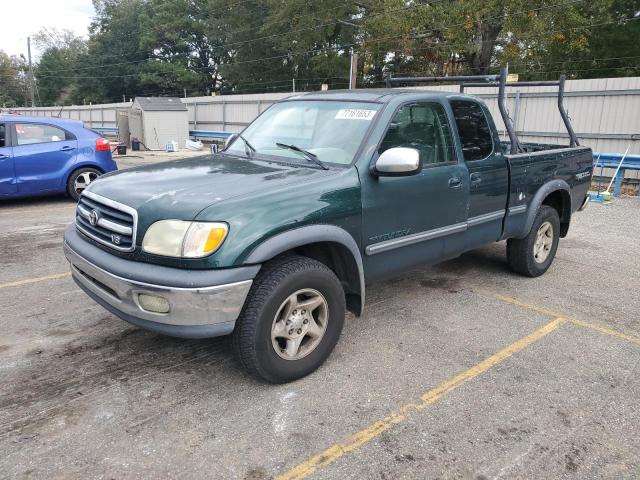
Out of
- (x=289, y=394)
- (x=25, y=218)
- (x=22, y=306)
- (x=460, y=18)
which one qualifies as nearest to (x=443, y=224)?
(x=289, y=394)

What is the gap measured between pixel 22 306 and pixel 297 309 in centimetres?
275

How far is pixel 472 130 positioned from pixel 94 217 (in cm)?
310

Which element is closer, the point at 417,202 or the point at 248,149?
the point at 417,202

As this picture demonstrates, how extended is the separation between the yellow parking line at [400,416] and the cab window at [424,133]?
60.3 inches

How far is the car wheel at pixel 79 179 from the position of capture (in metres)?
9.23

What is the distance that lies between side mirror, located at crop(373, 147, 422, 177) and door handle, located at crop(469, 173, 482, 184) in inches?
42.2

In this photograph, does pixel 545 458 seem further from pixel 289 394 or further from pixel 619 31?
pixel 619 31

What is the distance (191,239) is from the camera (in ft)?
9.46

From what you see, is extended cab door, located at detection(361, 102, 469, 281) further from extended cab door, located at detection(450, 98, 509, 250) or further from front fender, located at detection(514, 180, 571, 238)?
front fender, located at detection(514, 180, 571, 238)

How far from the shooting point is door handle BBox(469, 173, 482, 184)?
4418 millimetres

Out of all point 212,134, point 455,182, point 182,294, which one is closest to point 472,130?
point 455,182

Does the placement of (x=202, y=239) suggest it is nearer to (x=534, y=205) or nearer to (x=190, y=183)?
(x=190, y=183)

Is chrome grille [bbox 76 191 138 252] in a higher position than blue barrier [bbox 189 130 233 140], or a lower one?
higher

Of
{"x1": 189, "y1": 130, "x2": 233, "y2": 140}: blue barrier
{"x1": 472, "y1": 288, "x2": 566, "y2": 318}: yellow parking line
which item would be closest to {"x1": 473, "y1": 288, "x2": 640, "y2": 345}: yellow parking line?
{"x1": 472, "y1": 288, "x2": 566, "y2": 318}: yellow parking line
